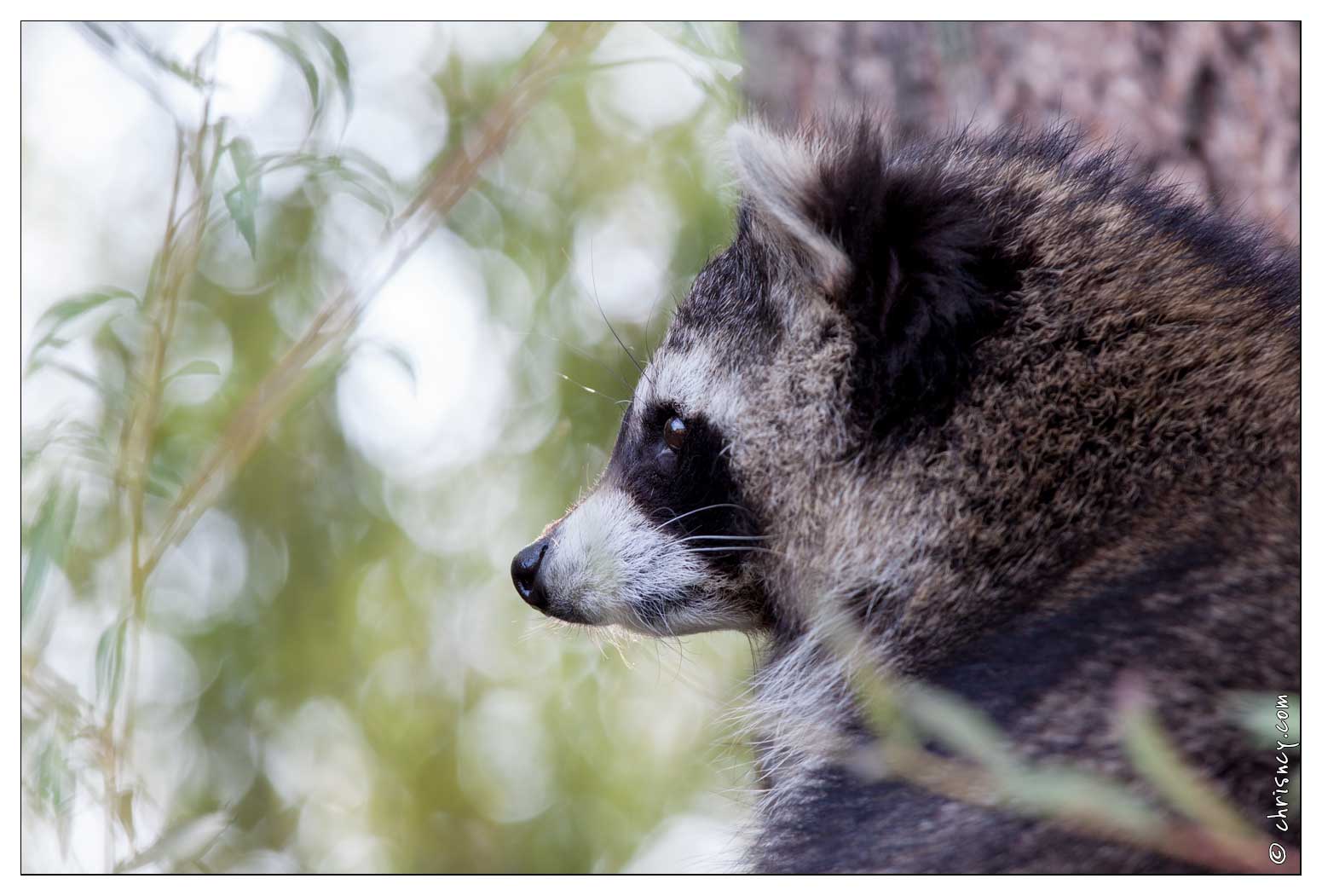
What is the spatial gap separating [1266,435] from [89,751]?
87.7 inches

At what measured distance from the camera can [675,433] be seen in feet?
6.69

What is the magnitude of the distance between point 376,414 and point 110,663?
82 cm

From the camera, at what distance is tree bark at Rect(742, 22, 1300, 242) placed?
2572mm

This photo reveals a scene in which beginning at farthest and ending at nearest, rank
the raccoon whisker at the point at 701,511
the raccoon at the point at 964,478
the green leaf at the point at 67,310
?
the green leaf at the point at 67,310 → the raccoon whisker at the point at 701,511 → the raccoon at the point at 964,478

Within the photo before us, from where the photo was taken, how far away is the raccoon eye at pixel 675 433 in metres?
2.03

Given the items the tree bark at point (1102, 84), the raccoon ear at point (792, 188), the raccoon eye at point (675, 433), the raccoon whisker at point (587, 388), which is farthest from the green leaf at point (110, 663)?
the tree bark at point (1102, 84)

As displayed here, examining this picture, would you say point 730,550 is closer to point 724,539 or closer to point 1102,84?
point 724,539

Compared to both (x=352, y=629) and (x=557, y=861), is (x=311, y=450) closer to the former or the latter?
(x=352, y=629)

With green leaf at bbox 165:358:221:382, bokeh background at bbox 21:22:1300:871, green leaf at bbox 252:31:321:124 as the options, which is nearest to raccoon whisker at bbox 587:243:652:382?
bokeh background at bbox 21:22:1300:871

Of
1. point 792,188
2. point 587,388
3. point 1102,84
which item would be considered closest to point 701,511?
point 792,188

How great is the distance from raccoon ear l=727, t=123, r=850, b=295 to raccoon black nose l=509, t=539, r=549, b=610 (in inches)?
28.6

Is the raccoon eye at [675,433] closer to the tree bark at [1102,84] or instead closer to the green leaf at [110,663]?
the tree bark at [1102,84]

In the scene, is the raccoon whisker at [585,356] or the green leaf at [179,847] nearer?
the green leaf at [179,847]

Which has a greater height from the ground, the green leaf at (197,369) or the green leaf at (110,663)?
the green leaf at (197,369)
